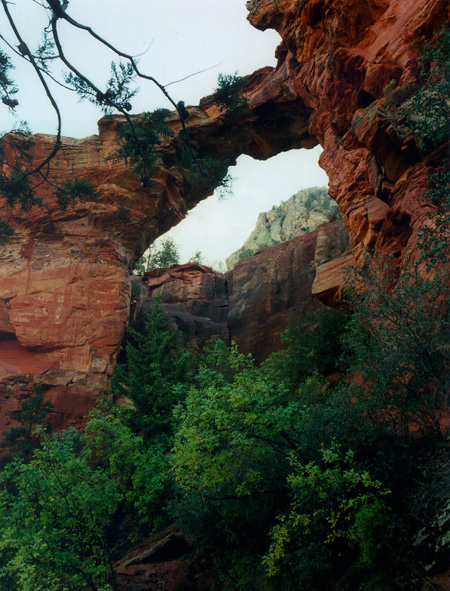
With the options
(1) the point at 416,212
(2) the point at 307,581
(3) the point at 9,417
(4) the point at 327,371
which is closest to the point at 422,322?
(1) the point at 416,212

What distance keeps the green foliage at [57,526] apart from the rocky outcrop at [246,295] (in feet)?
38.6

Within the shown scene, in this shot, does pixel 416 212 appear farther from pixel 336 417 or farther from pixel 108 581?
pixel 108 581

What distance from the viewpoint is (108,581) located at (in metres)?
10.6

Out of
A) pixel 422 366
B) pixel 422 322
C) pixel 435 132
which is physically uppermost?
pixel 435 132

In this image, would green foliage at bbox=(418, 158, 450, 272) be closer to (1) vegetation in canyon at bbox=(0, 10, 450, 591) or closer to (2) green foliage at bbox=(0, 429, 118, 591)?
(1) vegetation in canyon at bbox=(0, 10, 450, 591)

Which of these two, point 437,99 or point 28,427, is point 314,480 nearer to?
point 437,99

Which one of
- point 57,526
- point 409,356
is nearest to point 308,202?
point 409,356

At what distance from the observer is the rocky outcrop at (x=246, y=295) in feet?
72.2

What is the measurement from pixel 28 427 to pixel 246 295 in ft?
47.0

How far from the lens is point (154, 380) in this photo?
54.8 ft

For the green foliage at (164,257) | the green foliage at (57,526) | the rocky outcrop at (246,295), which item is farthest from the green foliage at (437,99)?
the green foliage at (164,257)

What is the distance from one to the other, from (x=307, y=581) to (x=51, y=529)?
6762 mm

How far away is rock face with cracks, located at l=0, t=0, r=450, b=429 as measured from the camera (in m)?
11.5

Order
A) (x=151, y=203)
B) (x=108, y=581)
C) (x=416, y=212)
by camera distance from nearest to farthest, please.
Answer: (x=416, y=212)
(x=108, y=581)
(x=151, y=203)
